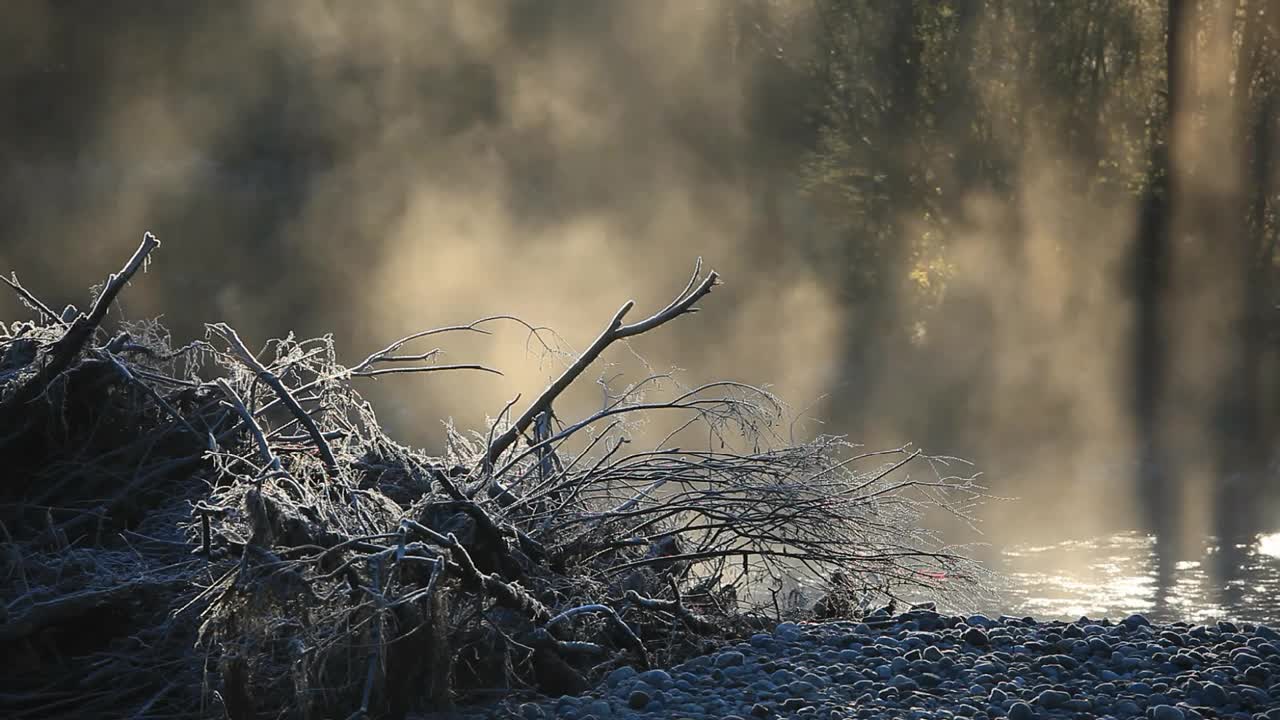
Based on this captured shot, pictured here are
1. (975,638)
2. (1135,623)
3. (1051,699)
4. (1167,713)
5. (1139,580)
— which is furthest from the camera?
(1139,580)

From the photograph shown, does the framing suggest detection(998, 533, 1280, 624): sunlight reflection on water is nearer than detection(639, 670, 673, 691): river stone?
No

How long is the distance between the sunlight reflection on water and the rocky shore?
7.95ft

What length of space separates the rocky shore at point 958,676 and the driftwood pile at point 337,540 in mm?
220

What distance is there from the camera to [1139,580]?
6.86 metres

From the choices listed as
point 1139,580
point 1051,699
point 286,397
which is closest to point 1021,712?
point 1051,699

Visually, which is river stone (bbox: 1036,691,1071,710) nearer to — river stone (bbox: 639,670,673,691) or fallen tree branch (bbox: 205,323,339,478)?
river stone (bbox: 639,670,673,691)

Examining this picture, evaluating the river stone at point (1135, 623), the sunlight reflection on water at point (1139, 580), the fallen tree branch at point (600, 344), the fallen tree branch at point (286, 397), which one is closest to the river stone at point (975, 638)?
the river stone at point (1135, 623)

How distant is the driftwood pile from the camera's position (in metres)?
2.92

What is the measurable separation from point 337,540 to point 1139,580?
515 cm

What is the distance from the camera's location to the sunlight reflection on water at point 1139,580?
20.0ft

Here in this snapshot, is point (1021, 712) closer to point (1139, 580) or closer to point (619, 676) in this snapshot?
point (619, 676)

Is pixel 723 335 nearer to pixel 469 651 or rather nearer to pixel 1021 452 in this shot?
pixel 1021 452

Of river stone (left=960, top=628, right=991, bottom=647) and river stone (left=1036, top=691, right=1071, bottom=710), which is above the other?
river stone (left=960, top=628, right=991, bottom=647)

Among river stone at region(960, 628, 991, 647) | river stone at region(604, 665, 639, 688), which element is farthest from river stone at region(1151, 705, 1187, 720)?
river stone at region(604, 665, 639, 688)
